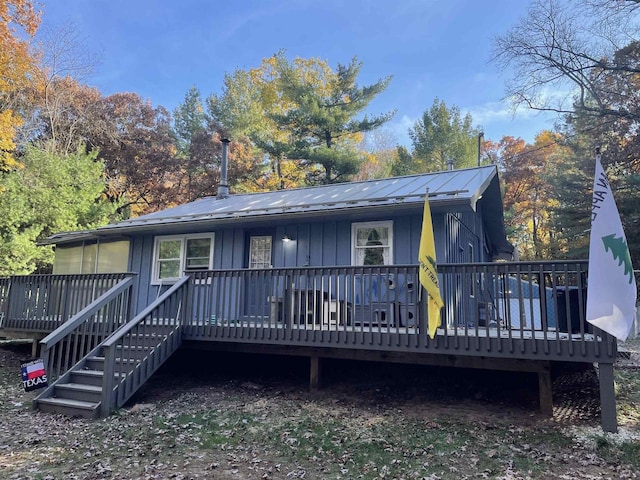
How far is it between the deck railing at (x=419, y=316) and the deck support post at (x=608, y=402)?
0.21 metres

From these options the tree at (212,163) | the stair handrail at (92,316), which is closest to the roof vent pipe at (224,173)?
the stair handrail at (92,316)

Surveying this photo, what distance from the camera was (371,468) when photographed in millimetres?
4359

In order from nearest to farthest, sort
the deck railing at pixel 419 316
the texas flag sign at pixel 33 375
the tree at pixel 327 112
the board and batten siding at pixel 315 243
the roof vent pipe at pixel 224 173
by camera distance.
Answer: the deck railing at pixel 419 316 < the texas flag sign at pixel 33 375 < the board and batten siding at pixel 315 243 < the roof vent pipe at pixel 224 173 < the tree at pixel 327 112

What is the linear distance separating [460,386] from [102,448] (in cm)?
492

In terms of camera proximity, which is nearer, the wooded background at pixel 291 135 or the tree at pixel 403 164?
the wooded background at pixel 291 135

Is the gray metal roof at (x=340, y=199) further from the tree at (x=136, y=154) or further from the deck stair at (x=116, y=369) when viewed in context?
the tree at (x=136, y=154)

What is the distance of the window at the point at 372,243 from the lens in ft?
28.4

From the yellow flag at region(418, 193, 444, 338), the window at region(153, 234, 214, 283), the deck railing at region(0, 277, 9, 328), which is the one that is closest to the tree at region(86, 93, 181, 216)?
the deck railing at region(0, 277, 9, 328)

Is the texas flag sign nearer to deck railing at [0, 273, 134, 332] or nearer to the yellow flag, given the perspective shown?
deck railing at [0, 273, 134, 332]

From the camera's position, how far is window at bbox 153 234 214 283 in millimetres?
10690

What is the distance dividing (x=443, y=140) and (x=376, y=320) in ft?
66.1

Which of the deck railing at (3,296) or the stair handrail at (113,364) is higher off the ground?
the deck railing at (3,296)

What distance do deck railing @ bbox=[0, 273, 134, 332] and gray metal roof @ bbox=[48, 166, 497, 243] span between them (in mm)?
1998

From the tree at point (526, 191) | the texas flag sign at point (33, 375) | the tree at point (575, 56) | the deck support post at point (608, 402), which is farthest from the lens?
the tree at point (526, 191)
